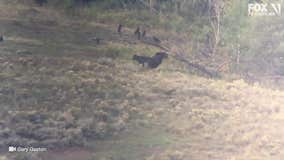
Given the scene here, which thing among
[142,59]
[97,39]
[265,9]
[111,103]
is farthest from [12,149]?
[265,9]

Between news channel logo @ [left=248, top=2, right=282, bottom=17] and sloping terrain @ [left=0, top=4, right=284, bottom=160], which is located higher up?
news channel logo @ [left=248, top=2, right=282, bottom=17]

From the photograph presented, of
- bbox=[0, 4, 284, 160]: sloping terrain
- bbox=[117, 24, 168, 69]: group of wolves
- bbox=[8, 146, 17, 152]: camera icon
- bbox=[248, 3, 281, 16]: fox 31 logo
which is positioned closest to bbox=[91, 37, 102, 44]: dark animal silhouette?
bbox=[0, 4, 284, 160]: sloping terrain

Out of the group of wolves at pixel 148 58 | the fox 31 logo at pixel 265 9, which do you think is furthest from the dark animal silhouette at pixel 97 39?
the fox 31 logo at pixel 265 9

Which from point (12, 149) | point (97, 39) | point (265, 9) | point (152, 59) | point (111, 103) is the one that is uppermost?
point (265, 9)

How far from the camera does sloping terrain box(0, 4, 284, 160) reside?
2.60 metres

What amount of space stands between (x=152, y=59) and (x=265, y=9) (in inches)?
31.3

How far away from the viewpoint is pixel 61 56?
2688mm

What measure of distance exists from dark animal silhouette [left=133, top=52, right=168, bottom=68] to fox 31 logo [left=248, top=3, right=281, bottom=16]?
63cm

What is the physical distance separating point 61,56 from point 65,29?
18 cm

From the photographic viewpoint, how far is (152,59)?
111 inches

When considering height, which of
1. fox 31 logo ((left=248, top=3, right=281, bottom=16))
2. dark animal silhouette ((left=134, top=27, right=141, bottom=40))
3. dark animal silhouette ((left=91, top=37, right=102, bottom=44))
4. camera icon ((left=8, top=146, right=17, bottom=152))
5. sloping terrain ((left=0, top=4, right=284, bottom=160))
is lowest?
camera icon ((left=8, top=146, right=17, bottom=152))

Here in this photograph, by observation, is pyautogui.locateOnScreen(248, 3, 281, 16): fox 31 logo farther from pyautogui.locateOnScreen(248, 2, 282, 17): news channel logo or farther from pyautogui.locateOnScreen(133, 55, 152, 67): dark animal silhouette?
pyautogui.locateOnScreen(133, 55, 152, 67): dark animal silhouette

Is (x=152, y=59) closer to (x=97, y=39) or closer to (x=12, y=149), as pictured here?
(x=97, y=39)

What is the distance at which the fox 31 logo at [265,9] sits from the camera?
2.84 m
